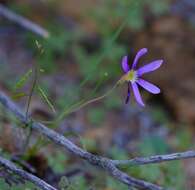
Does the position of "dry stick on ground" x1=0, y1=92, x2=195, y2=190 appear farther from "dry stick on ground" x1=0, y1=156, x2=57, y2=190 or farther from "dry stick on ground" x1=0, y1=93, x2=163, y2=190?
"dry stick on ground" x1=0, y1=156, x2=57, y2=190

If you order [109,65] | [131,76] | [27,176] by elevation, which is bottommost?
[27,176]

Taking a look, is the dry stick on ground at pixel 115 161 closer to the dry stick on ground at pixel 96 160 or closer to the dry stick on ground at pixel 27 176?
the dry stick on ground at pixel 96 160

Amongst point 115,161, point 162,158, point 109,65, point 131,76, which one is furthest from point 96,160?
point 109,65

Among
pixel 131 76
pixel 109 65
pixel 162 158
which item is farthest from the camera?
pixel 109 65

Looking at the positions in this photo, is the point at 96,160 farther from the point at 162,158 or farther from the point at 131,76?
the point at 131,76

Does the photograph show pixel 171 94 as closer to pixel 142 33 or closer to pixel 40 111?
pixel 142 33

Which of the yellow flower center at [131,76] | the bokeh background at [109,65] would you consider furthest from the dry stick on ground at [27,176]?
the bokeh background at [109,65]

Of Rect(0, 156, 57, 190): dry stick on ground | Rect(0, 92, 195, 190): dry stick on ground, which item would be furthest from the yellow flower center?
Rect(0, 156, 57, 190): dry stick on ground

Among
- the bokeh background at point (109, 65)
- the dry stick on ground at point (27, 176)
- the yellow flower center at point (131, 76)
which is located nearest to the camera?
the dry stick on ground at point (27, 176)

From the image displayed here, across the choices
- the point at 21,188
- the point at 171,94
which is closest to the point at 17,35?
the point at 171,94
